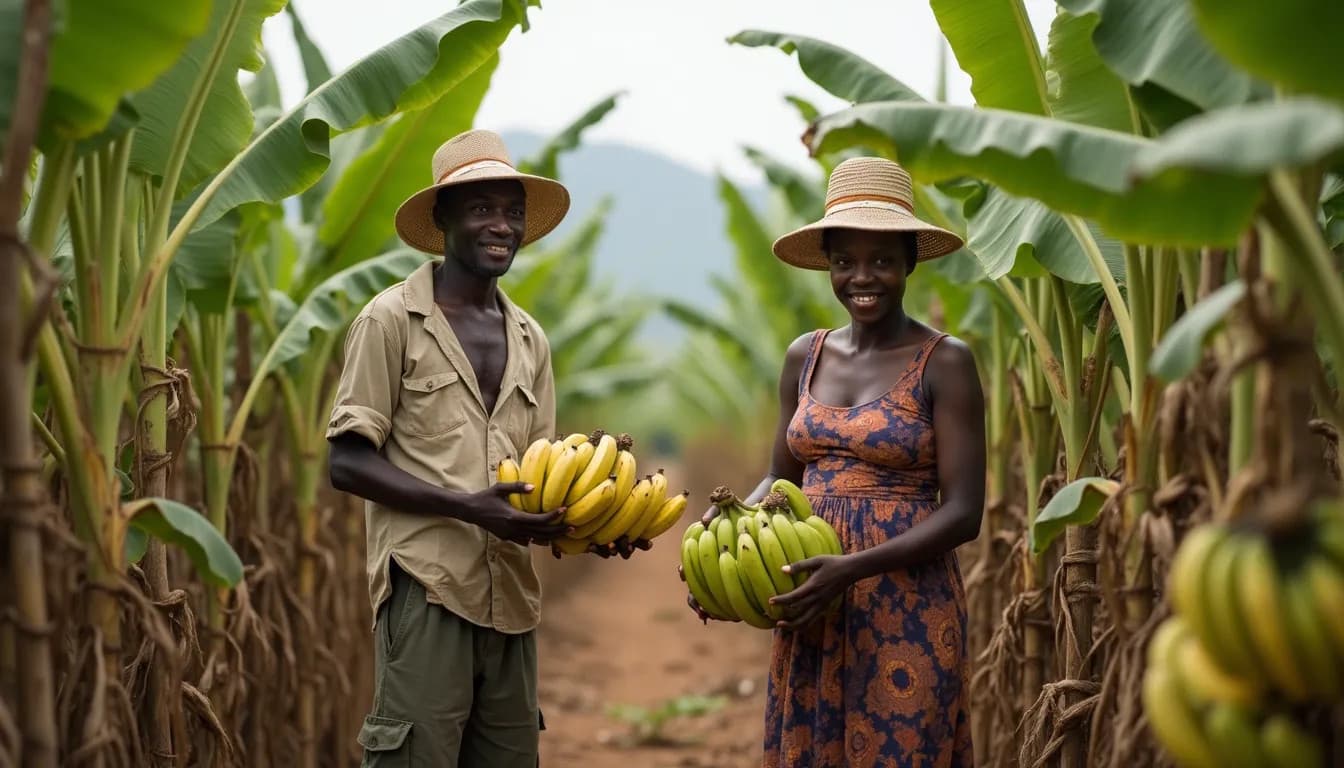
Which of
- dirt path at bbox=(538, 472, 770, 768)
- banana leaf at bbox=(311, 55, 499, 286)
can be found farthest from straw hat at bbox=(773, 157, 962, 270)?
dirt path at bbox=(538, 472, 770, 768)

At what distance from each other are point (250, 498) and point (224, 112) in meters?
1.83

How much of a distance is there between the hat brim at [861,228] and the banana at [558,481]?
39.2 inches

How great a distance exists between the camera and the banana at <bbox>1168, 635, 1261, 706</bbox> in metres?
2.13

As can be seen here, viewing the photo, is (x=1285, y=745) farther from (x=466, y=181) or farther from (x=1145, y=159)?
(x=466, y=181)

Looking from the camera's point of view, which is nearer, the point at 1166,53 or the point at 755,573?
the point at 1166,53

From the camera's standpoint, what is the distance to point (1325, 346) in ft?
14.3

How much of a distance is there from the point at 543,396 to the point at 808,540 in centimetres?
112

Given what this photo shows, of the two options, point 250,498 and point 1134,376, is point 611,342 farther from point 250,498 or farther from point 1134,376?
point 1134,376

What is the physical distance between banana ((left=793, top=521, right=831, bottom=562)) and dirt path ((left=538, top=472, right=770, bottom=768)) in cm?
446

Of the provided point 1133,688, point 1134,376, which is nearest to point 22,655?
point 1133,688

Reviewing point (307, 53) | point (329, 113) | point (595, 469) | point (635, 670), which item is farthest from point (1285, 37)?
point (635, 670)

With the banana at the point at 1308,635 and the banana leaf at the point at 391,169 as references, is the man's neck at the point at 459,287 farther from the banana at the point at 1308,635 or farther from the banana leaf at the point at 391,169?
the banana at the point at 1308,635

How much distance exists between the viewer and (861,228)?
144 inches

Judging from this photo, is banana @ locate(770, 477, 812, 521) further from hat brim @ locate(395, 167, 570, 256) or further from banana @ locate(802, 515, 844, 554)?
hat brim @ locate(395, 167, 570, 256)
